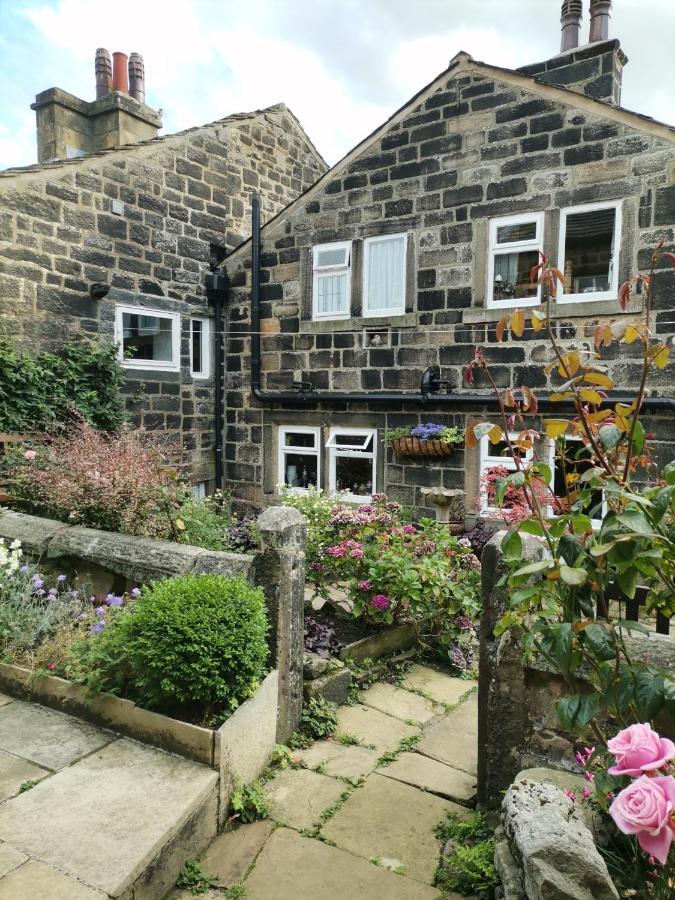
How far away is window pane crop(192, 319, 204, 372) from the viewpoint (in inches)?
411

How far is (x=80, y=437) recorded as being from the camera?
7508 mm

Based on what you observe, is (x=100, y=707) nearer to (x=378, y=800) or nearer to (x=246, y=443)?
(x=378, y=800)

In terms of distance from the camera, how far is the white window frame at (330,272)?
9273mm

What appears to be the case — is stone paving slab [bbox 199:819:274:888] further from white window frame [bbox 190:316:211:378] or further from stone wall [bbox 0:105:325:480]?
white window frame [bbox 190:316:211:378]

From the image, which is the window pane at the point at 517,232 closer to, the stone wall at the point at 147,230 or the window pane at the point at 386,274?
the window pane at the point at 386,274

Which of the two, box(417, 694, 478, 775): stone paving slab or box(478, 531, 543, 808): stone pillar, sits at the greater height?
box(478, 531, 543, 808): stone pillar

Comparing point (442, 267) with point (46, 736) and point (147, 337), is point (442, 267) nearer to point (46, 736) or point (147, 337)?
point (147, 337)

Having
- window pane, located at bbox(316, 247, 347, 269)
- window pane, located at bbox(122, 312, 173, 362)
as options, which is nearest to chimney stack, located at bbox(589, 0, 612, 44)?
window pane, located at bbox(316, 247, 347, 269)

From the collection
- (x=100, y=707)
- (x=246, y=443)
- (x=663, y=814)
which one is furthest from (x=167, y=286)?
(x=663, y=814)

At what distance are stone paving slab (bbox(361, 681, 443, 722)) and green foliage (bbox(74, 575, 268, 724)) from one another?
4.36 feet

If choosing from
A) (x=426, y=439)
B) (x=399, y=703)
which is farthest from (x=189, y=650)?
(x=426, y=439)

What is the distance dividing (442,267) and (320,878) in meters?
7.44

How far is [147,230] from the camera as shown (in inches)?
Result: 371

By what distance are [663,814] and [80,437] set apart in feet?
23.9
